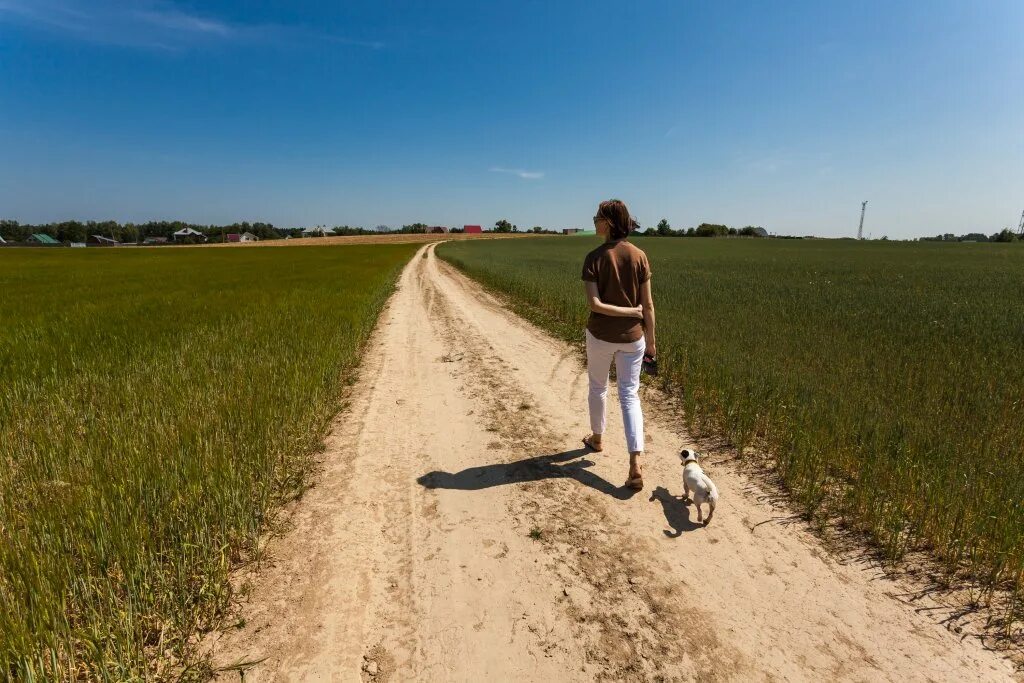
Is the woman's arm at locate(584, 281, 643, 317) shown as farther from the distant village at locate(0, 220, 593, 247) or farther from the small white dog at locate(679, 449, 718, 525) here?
the distant village at locate(0, 220, 593, 247)

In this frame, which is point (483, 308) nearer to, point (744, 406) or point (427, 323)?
point (427, 323)

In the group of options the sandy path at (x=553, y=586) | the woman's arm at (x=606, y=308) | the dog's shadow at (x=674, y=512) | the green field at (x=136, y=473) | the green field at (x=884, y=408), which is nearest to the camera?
the green field at (x=136, y=473)

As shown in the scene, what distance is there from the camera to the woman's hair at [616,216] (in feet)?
12.5

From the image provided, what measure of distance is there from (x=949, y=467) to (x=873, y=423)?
0.77m

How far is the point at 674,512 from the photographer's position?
3.71 meters

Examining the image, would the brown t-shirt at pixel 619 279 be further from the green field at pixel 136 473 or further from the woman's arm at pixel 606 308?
the green field at pixel 136 473

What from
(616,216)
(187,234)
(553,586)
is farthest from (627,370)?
(187,234)

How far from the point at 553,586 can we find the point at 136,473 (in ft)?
10.7

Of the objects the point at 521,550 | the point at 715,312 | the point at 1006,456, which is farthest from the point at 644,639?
the point at 715,312

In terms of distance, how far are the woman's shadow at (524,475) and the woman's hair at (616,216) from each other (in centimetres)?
227

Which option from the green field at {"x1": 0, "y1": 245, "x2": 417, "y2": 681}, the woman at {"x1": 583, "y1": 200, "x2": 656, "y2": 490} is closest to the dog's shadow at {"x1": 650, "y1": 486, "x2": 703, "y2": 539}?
the woman at {"x1": 583, "y1": 200, "x2": 656, "y2": 490}

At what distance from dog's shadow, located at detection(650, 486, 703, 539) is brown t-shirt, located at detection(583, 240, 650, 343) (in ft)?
4.70

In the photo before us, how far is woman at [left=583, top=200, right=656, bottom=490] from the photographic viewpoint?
3.81 meters

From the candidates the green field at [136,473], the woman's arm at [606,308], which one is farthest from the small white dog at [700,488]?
the green field at [136,473]
